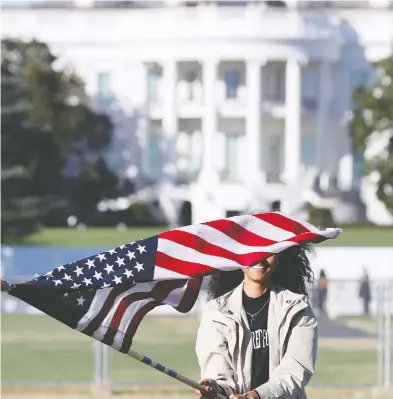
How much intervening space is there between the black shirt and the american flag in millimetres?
138

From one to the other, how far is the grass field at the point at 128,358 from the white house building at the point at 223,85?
4559cm

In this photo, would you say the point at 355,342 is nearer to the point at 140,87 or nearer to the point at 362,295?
the point at 362,295

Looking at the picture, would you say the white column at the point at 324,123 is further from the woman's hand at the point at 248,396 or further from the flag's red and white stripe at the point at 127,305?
the woman's hand at the point at 248,396

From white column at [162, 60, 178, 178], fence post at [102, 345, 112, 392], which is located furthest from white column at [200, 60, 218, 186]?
fence post at [102, 345, 112, 392]

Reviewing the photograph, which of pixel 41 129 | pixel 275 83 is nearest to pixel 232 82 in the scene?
pixel 275 83

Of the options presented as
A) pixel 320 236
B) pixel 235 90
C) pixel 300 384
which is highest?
pixel 235 90

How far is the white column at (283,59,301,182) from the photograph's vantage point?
72.6m

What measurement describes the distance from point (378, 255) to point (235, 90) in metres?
40.0

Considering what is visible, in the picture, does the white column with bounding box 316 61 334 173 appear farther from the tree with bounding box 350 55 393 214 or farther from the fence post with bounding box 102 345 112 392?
the fence post with bounding box 102 345 112 392

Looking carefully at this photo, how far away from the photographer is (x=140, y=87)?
76.1m

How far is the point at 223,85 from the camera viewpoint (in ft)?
242

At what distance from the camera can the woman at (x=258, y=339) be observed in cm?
546

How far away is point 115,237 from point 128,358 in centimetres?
3485

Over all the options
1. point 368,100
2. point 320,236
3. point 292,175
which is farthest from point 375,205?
point 320,236
